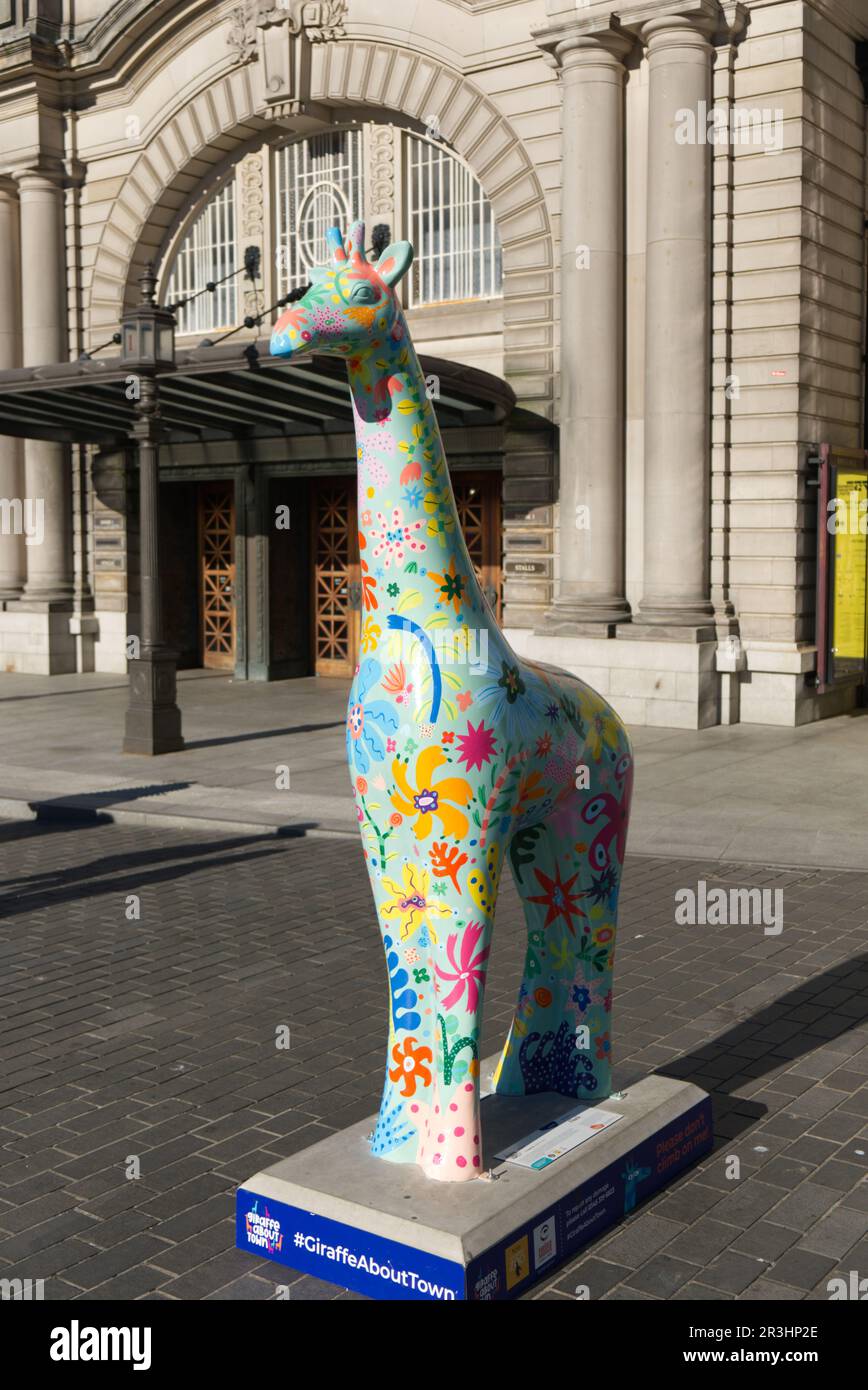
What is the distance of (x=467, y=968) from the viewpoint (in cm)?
415

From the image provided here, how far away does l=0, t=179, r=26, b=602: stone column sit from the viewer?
2322 centimetres

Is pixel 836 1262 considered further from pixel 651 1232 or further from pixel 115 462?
pixel 115 462

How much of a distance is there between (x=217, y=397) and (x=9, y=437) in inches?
245

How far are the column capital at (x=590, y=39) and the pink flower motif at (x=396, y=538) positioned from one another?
14425mm

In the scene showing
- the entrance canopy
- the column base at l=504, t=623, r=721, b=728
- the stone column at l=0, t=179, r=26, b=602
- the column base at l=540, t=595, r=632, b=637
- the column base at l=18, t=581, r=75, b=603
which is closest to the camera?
the entrance canopy

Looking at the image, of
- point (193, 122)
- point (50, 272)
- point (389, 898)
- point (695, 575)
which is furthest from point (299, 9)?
point (389, 898)

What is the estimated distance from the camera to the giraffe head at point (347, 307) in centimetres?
410

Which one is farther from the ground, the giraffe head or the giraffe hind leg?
the giraffe head

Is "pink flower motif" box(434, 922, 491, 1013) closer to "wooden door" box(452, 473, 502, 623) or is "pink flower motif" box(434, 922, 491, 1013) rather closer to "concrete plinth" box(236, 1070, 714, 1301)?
"concrete plinth" box(236, 1070, 714, 1301)

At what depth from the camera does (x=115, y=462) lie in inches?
904

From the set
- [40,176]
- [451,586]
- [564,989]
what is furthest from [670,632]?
[40,176]

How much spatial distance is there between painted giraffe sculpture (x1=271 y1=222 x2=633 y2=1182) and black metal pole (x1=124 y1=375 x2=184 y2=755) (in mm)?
10439

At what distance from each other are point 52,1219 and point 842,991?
4025 mm

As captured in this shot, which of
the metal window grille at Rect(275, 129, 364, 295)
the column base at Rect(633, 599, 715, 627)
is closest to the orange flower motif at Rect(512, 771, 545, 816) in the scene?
the column base at Rect(633, 599, 715, 627)
